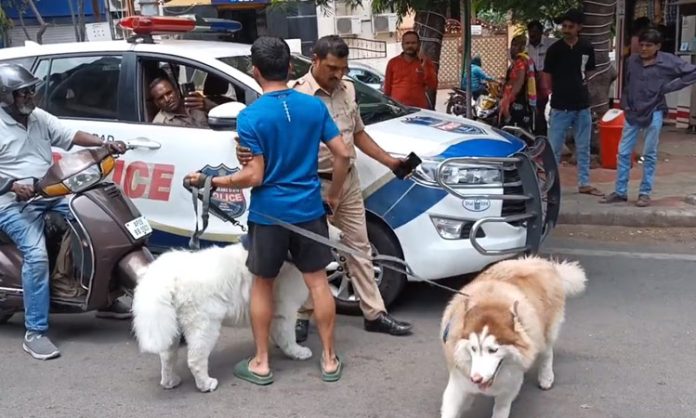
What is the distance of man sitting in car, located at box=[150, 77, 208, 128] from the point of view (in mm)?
5393

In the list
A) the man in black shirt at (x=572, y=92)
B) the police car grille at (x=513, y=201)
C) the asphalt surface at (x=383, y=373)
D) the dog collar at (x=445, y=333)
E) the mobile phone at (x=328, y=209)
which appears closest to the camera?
the dog collar at (x=445, y=333)

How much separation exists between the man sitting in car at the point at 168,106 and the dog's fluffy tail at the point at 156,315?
1.81 m

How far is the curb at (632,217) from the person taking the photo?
23.5 feet

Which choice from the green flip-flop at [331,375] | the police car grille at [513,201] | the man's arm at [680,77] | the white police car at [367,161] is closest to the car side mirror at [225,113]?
the white police car at [367,161]

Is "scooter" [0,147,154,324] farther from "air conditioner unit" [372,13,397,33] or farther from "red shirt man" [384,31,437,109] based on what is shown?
"air conditioner unit" [372,13,397,33]

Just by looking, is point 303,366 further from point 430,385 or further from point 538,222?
point 538,222

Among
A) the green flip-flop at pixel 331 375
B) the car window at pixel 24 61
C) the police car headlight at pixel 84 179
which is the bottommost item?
the green flip-flop at pixel 331 375

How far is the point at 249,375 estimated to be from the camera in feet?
13.7

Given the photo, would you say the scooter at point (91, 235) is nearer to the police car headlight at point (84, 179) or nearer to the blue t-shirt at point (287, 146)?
the police car headlight at point (84, 179)

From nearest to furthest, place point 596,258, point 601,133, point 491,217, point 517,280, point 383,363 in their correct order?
point 517,280
point 383,363
point 491,217
point 596,258
point 601,133

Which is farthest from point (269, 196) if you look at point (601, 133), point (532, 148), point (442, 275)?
point (601, 133)

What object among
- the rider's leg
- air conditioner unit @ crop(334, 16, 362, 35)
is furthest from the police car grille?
air conditioner unit @ crop(334, 16, 362, 35)

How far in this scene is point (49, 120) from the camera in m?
4.80

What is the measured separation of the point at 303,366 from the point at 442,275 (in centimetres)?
106
